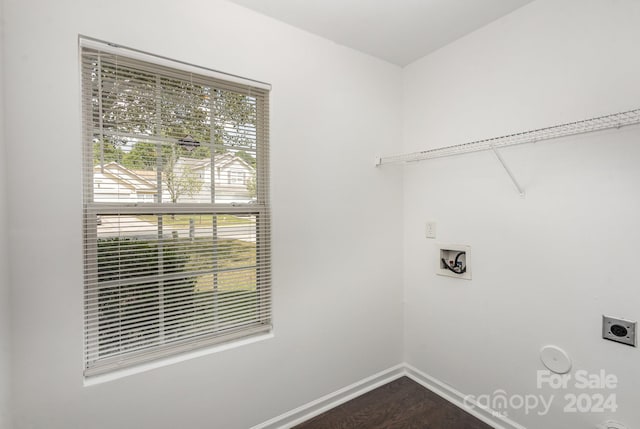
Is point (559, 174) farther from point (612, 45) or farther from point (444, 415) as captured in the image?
point (444, 415)

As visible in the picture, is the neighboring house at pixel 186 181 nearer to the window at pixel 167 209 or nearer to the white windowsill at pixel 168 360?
the window at pixel 167 209

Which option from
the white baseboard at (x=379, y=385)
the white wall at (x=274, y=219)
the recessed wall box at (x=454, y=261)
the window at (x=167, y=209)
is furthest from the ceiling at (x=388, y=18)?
the white baseboard at (x=379, y=385)

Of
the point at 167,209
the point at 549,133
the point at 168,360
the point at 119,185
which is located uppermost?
the point at 549,133

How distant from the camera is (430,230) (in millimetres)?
2262

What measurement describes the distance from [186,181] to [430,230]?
1698 mm

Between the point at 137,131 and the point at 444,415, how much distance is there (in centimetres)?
248

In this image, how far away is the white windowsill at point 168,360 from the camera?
141cm

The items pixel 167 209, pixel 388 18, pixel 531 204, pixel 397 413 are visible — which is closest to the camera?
pixel 167 209

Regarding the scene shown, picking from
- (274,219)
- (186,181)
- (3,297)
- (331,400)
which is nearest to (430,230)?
(274,219)

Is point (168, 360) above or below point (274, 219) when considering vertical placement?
below

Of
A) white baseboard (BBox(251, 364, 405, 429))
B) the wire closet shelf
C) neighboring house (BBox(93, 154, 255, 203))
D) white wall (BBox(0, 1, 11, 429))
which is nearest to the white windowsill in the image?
white wall (BBox(0, 1, 11, 429))

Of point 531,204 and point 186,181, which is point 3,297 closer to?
point 186,181

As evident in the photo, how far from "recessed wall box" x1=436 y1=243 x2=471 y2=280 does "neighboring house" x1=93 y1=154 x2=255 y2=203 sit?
1.40 meters

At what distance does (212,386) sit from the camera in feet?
5.46
